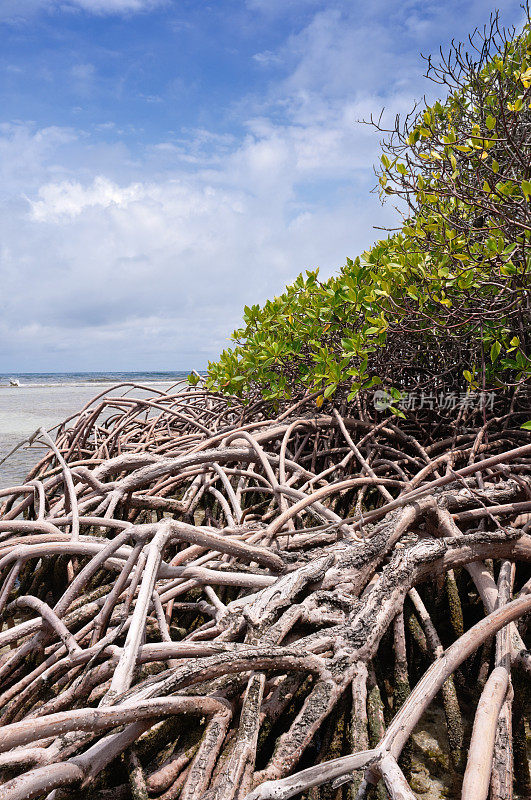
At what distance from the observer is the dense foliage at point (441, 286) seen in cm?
206

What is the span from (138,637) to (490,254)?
183 centimetres

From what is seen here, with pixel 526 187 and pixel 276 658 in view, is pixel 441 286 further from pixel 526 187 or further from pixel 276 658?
pixel 276 658

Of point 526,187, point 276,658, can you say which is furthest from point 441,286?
point 276,658

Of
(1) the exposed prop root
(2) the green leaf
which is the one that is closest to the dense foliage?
(2) the green leaf

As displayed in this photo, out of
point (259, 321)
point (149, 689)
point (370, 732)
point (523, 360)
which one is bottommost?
point (370, 732)

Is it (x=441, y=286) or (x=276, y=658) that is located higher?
(x=441, y=286)

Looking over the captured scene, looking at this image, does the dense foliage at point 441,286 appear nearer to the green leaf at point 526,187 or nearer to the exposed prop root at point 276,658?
the green leaf at point 526,187

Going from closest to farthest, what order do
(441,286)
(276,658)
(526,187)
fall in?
(276,658) < (526,187) < (441,286)

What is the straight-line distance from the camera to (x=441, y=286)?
2359mm

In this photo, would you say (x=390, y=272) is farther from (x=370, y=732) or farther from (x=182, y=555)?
(x=370, y=732)

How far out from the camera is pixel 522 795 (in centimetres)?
115

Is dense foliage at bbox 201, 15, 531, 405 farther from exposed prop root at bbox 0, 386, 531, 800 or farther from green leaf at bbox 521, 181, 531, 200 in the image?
exposed prop root at bbox 0, 386, 531, 800

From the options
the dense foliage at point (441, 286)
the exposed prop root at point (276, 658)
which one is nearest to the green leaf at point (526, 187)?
the dense foliage at point (441, 286)

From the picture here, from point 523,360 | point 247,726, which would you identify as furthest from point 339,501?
point 247,726
